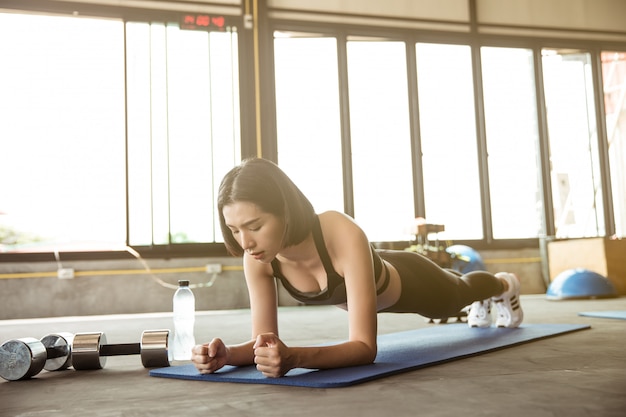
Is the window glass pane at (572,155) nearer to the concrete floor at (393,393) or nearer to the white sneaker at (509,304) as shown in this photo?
the white sneaker at (509,304)

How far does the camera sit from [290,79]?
6438 mm

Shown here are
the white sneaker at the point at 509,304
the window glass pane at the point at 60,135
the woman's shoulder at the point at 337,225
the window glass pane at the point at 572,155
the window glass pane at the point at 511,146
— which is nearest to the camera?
the woman's shoulder at the point at 337,225

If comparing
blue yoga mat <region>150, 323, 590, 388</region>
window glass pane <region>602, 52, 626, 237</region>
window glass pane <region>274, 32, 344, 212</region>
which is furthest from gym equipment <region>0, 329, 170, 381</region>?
window glass pane <region>602, 52, 626, 237</region>

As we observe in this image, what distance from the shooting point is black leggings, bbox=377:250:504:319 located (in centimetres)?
212

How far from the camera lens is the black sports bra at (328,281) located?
1.67 meters

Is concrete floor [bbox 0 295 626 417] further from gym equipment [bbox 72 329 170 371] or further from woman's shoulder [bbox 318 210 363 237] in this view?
woman's shoulder [bbox 318 210 363 237]

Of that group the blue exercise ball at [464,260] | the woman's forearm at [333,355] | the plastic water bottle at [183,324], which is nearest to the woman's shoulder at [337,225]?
the woman's forearm at [333,355]

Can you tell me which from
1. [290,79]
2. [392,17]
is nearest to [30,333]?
[290,79]

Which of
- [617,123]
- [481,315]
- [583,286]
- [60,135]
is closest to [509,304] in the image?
[481,315]

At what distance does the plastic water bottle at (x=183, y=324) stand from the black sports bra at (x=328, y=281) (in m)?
0.73

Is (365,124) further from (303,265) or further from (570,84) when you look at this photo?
(303,265)

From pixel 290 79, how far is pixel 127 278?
2.73 metres

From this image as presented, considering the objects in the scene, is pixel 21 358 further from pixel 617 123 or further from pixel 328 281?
pixel 617 123

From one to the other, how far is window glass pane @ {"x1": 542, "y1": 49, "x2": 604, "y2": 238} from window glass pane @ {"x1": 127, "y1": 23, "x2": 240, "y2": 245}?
13.1 ft
